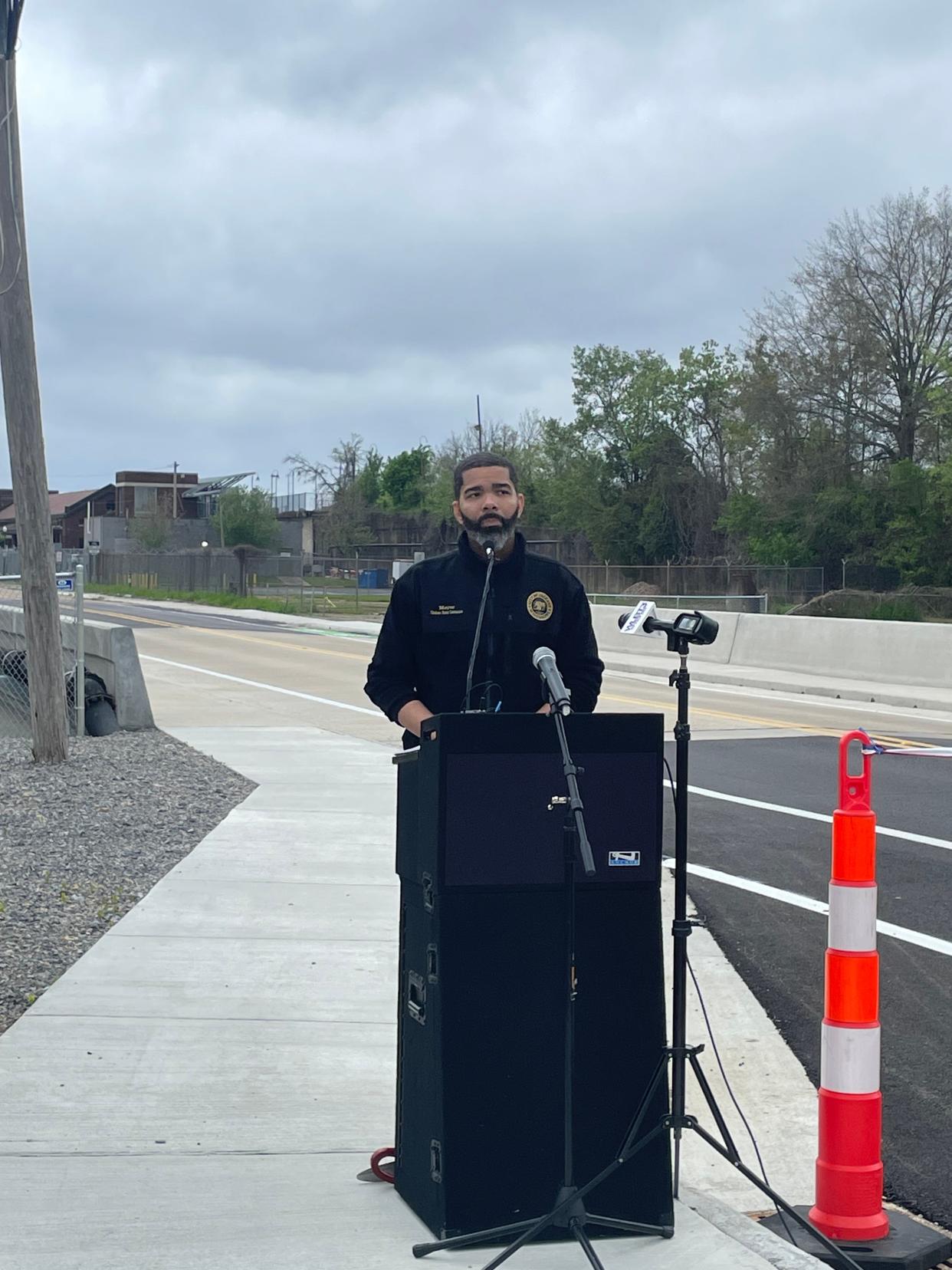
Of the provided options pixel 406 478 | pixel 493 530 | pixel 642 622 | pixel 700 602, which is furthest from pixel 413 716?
pixel 406 478

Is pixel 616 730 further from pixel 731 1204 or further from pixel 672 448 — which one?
pixel 672 448

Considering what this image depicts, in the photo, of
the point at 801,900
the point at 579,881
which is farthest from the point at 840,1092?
the point at 801,900

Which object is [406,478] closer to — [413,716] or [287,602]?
[287,602]

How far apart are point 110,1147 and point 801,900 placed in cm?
481

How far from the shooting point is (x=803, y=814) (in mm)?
11172

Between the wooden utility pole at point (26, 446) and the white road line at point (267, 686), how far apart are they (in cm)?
670

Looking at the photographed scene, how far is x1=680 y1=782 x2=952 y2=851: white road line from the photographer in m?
9.97

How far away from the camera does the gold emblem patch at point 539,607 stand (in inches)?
165

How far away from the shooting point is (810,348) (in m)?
51.0

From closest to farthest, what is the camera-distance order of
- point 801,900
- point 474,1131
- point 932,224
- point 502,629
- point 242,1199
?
point 474,1131 → point 242,1199 → point 502,629 → point 801,900 → point 932,224

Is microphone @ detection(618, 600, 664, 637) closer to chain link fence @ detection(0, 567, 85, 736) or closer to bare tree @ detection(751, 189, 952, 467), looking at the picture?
chain link fence @ detection(0, 567, 85, 736)

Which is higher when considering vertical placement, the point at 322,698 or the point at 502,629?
the point at 502,629

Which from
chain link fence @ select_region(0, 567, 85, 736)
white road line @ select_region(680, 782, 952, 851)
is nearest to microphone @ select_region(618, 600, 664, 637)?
white road line @ select_region(680, 782, 952, 851)

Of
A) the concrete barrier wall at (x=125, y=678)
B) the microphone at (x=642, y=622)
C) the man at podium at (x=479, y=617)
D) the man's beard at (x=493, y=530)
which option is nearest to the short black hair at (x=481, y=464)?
the man at podium at (x=479, y=617)
